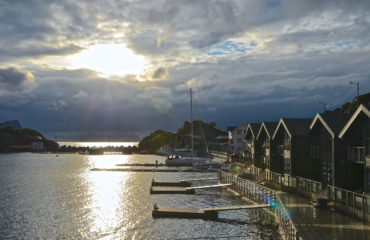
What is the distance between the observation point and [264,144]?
6506 centimetres

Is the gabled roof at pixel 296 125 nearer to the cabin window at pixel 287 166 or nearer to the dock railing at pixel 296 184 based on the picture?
the cabin window at pixel 287 166

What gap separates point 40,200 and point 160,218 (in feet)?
Result: 79.1

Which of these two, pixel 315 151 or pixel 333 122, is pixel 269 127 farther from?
pixel 333 122

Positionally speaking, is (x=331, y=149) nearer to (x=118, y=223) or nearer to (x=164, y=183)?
(x=118, y=223)

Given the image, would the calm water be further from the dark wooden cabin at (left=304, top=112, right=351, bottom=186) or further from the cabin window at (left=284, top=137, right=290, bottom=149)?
the cabin window at (left=284, top=137, right=290, bottom=149)

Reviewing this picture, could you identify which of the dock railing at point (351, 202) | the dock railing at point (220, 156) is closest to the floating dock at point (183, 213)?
the dock railing at point (351, 202)

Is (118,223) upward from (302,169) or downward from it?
downward

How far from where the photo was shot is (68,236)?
3219cm

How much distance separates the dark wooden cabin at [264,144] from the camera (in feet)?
198

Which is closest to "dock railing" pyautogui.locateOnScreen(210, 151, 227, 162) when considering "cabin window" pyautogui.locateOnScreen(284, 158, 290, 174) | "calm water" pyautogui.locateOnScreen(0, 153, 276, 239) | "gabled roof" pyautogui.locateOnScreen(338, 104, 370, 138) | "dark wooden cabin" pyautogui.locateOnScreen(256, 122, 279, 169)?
"dark wooden cabin" pyautogui.locateOnScreen(256, 122, 279, 169)

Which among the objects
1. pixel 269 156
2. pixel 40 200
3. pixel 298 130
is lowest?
pixel 40 200

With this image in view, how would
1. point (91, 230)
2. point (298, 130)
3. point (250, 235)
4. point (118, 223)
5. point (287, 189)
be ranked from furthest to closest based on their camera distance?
point (298, 130)
point (287, 189)
point (118, 223)
point (91, 230)
point (250, 235)

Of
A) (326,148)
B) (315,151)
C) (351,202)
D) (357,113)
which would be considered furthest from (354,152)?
(315,151)

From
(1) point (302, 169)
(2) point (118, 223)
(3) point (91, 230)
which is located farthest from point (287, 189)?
(3) point (91, 230)
